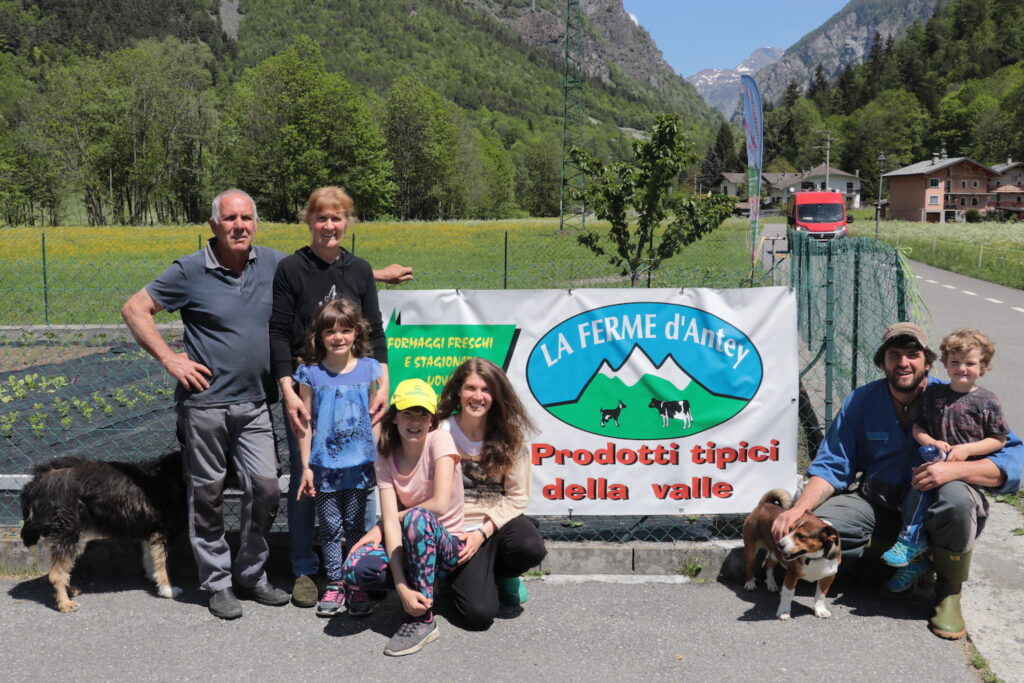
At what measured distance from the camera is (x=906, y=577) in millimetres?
3895

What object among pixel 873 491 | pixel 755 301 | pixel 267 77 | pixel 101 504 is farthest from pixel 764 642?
pixel 267 77

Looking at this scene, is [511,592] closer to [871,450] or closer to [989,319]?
[871,450]

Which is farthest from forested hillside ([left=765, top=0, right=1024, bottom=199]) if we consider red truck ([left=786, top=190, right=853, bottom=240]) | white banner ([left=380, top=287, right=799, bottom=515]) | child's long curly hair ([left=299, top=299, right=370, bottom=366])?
child's long curly hair ([left=299, top=299, right=370, bottom=366])

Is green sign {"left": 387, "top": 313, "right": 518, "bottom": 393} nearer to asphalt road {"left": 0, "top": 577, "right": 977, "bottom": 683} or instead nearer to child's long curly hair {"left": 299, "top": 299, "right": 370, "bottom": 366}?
child's long curly hair {"left": 299, "top": 299, "right": 370, "bottom": 366}

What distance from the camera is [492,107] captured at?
7707 inches

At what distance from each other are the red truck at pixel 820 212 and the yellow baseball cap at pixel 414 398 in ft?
106

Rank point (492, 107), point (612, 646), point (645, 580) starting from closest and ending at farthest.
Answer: point (612, 646), point (645, 580), point (492, 107)

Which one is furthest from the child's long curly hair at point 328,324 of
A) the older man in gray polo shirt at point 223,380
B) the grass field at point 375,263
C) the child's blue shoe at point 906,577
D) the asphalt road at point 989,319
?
the grass field at point 375,263

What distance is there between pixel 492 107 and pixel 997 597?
20032 centimetres

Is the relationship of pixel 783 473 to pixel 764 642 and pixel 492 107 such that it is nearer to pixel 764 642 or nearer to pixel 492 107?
pixel 764 642

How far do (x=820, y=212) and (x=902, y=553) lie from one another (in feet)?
109

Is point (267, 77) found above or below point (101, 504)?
above

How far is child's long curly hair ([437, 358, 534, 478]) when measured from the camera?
12.8 ft

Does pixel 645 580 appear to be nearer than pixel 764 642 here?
No
